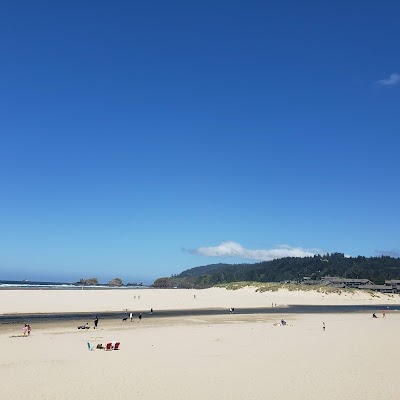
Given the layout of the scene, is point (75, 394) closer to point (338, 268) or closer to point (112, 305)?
point (112, 305)

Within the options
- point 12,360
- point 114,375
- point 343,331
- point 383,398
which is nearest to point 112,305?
Result: point 343,331

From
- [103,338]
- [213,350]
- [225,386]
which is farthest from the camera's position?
[103,338]

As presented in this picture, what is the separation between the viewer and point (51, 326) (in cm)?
3984

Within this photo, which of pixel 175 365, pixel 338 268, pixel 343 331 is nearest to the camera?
pixel 175 365

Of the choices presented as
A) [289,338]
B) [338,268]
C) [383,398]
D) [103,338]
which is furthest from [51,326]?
[338,268]

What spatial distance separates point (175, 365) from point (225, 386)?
483 centimetres

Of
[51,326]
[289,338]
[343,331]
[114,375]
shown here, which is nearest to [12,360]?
[114,375]

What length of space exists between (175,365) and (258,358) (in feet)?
17.3

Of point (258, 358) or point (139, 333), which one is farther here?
point (139, 333)

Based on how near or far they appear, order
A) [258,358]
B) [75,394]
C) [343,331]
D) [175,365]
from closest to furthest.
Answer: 1. [75,394]
2. [175,365]
3. [258,358]
4. [343,331]

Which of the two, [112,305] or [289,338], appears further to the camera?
[112,305]

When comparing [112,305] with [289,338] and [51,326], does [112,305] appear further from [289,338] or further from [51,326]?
[289,338]

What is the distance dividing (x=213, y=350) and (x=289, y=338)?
9211 millimetres

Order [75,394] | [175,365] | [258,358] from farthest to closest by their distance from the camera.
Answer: [258,358] < [175,365] < [75,394]
